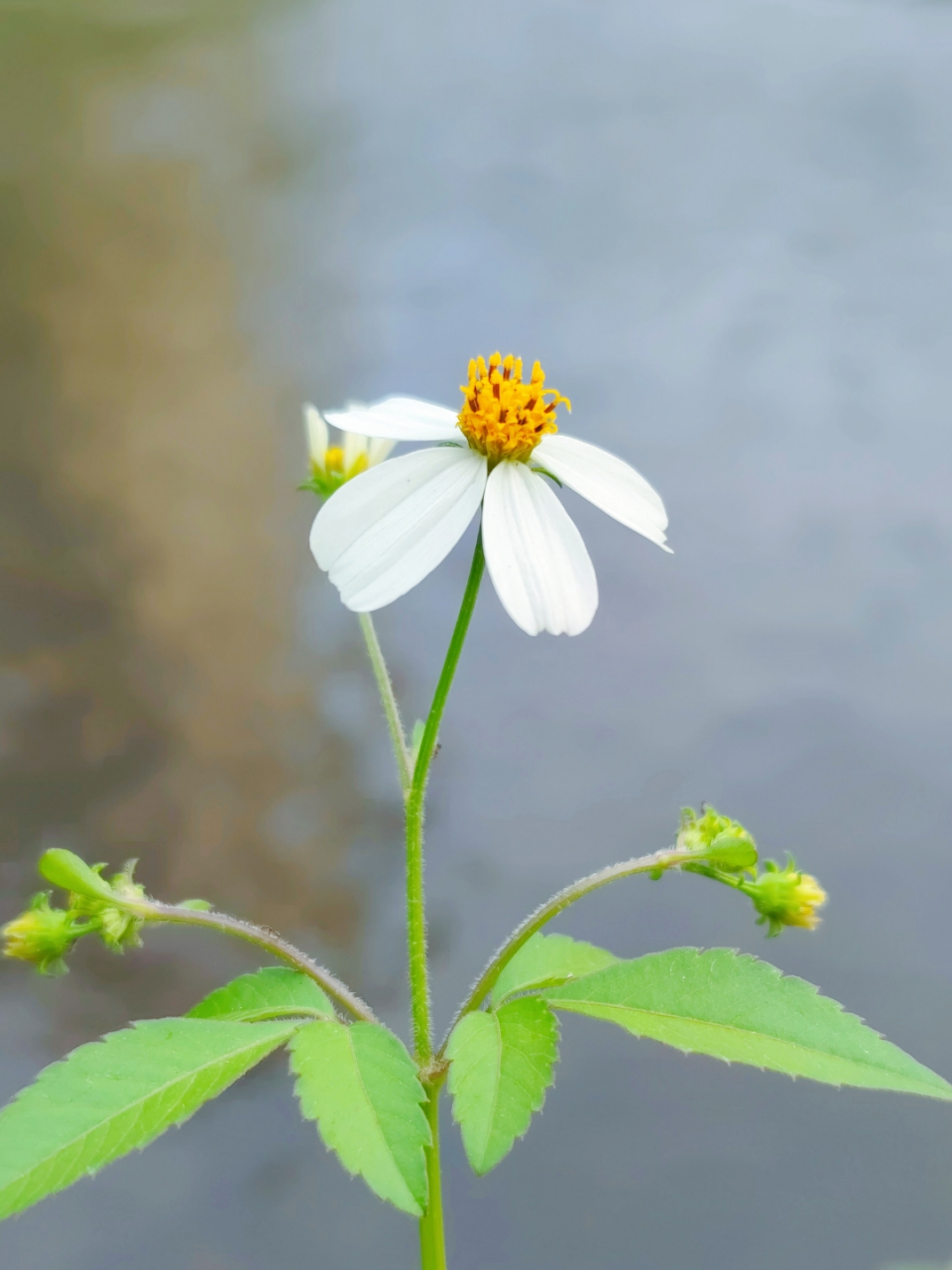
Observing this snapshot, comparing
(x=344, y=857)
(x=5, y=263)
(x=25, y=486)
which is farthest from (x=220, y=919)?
(x=5, y=263)

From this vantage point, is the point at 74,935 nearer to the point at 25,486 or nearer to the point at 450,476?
the point at 450,476

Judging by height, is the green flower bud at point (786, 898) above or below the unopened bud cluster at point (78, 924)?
below

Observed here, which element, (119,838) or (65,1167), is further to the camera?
(119,838)

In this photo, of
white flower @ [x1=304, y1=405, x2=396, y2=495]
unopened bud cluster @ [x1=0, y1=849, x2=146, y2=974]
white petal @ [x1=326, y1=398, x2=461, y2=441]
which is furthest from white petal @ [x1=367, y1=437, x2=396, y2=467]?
unopened bud cluster @ [x1=0, y1=849, x2=146, y2=974]

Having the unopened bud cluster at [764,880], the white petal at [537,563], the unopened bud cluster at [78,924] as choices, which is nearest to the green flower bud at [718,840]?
the unopened bud cluster at [764,880]

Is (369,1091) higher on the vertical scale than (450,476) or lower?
lower

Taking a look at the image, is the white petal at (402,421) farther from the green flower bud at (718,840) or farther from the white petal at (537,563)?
the green flower bud at (718,840)

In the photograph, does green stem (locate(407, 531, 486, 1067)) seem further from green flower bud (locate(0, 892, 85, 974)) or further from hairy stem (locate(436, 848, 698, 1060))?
green flower bud (locate(0, 892, 85, 974))
